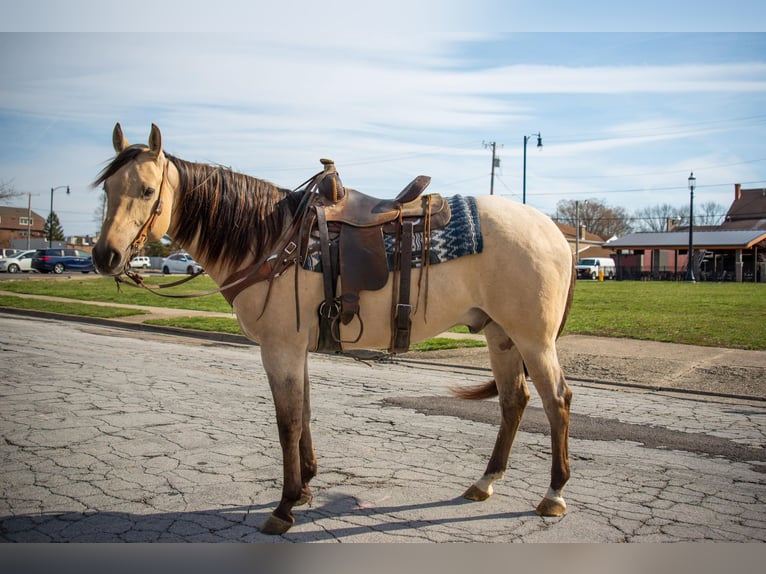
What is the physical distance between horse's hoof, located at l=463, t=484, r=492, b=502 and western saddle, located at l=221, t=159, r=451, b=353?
94 cm

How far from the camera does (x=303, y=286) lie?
11.2 feet

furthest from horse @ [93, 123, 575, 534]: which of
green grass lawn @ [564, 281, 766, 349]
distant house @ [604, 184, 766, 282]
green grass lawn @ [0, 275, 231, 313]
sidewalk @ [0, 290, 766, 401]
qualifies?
green grass lawn @ [0, 275, 231, 313]

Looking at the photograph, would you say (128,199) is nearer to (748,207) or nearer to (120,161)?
(120,161)

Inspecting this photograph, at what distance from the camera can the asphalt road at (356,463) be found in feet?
10.5

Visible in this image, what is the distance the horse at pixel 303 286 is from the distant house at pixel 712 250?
103 inches

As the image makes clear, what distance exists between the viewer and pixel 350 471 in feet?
13.4

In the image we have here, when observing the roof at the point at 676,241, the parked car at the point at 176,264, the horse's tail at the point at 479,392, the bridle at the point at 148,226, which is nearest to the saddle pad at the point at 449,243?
the horse's tail at the point at 479,392

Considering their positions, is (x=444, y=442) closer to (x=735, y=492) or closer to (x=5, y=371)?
(x=735, y=492)

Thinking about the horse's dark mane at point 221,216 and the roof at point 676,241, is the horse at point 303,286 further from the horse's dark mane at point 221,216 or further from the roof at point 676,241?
the roof at point 676,241

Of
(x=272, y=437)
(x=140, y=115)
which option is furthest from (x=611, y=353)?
(x=140, y=115)

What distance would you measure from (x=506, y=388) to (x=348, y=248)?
1.40 m

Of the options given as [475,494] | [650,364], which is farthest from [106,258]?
[650,364]

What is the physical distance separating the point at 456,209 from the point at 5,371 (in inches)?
210

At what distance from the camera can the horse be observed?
3305 mm
